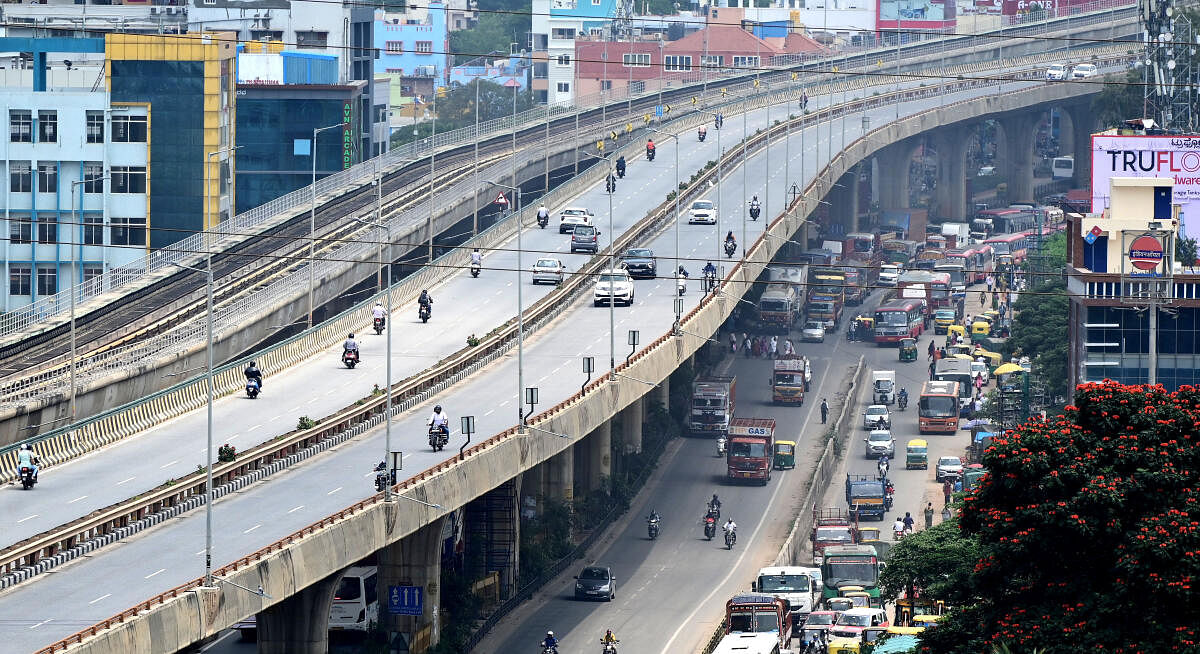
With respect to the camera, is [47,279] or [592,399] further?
[47,279]

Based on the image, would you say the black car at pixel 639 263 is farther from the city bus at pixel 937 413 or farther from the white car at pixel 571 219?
the city bus at pixel 937 413

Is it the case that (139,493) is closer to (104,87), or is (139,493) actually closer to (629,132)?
(104,87)

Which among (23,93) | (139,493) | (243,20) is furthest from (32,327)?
(243,20)

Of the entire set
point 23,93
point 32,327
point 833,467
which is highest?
point 23,93

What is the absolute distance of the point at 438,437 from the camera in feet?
280

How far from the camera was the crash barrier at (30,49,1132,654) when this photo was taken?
59.6 meters

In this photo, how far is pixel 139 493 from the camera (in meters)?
73.6

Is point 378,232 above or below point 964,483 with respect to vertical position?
above

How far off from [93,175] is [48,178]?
307cm

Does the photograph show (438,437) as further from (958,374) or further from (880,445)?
(958,374)

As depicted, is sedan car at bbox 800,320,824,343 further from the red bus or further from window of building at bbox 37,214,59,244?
window of building at bbox 37,214,59,244

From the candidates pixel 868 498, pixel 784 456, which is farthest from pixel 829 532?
pixel 784 456

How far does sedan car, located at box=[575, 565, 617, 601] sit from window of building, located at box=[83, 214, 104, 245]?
195ft

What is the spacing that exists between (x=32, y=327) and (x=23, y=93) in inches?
1664
